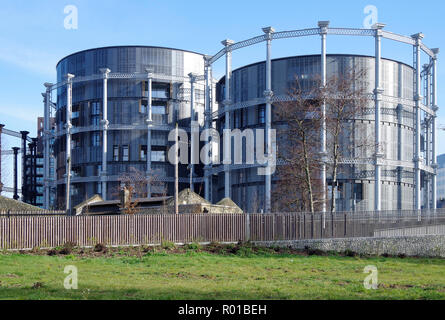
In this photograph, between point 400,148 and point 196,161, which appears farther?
point 196,161

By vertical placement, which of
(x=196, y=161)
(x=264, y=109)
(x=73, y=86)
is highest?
(x=73, y=86)

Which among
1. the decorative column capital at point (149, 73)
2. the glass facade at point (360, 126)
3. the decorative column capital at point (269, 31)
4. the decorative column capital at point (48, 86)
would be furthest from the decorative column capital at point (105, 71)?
the decorative column capital at point (269, 31)

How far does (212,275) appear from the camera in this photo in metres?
22.0

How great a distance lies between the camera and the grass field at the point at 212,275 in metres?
16.6

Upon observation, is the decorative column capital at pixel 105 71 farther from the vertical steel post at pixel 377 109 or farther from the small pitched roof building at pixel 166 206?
the vertical steel post at pixel 377 109

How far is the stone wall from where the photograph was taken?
33156 millimetres

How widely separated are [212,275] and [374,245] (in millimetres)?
14382

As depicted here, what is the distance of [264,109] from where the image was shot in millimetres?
65375

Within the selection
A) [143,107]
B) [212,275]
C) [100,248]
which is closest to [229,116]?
[143,107]

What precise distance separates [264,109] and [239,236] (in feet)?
109

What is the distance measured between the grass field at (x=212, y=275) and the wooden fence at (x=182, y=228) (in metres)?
1.51
